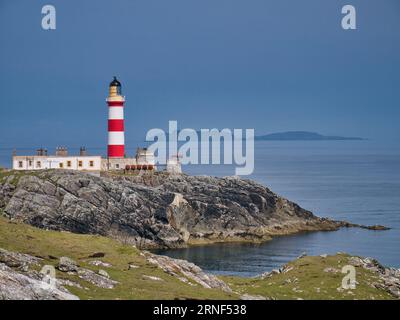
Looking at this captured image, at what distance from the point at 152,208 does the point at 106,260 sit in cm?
5594

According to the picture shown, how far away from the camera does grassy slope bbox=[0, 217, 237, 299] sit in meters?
47.0

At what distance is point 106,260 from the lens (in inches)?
2242

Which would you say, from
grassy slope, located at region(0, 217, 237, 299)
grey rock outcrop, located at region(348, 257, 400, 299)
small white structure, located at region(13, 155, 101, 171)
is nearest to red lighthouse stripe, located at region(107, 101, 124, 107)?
small white structure, located at region(13, 155, 101, 171)

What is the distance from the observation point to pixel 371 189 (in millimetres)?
192250

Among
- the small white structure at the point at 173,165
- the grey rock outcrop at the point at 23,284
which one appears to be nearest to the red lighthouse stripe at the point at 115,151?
the small white structure at the point at 173,165

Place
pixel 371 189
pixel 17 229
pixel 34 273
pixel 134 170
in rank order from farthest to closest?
pixel 371 189, pixel 134 170, pixel 17 229, pixel 34 273

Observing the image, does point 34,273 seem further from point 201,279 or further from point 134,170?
point 134,170

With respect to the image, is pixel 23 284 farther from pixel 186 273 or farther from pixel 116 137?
pixel 116 137

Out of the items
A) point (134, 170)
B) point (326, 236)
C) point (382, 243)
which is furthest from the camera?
point (134, 170)

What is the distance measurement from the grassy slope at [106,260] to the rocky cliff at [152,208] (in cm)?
4065

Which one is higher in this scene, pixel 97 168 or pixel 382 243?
pixel 97 168

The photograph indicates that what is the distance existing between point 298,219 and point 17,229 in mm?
71613

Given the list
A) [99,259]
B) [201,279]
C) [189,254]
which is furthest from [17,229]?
[189,254]

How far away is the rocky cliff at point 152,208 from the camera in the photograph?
106 metres
